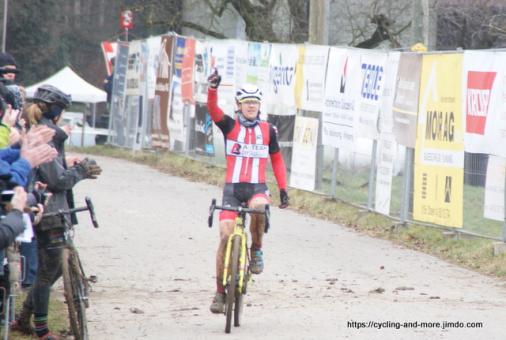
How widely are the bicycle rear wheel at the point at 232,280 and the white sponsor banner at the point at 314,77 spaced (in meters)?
8.89

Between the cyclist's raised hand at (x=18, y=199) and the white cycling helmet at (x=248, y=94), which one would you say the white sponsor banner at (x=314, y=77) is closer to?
the white cycling helmet at (x=248, y=94)

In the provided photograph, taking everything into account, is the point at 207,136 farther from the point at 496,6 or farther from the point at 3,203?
the point at 3,203

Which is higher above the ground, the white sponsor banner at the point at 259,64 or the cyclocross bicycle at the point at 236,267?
the white sponsor banner at the point at 259,64

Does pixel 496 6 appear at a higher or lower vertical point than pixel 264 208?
higher

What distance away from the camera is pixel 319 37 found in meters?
21.7

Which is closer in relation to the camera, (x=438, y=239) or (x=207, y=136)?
(x=438, y=239)

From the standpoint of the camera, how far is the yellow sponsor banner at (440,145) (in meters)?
14.7

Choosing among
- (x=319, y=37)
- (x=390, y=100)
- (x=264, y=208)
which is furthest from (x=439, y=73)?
(x=319, y=37)

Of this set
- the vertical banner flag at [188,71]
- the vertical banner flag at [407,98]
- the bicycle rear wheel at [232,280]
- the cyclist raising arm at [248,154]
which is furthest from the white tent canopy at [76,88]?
the bicycle rear wheel at [232,280]

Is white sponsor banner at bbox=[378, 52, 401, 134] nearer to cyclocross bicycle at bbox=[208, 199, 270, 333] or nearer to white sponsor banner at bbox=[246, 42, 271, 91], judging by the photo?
white sponsor banner at bbox=[246, 42, 271, 91]

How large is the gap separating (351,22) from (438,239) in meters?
16.9

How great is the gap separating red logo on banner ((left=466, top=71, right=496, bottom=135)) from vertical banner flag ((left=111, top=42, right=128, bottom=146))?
17.3 metres

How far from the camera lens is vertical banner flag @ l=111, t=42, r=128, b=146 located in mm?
30953

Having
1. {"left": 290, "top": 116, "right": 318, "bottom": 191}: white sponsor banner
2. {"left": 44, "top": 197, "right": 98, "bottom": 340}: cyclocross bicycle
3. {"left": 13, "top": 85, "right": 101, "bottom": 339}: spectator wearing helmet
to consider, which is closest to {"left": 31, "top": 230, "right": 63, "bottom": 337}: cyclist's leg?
{"left": 13, "top": 85, "right": 101, "bottom": 339}: spectator wearing helmet
